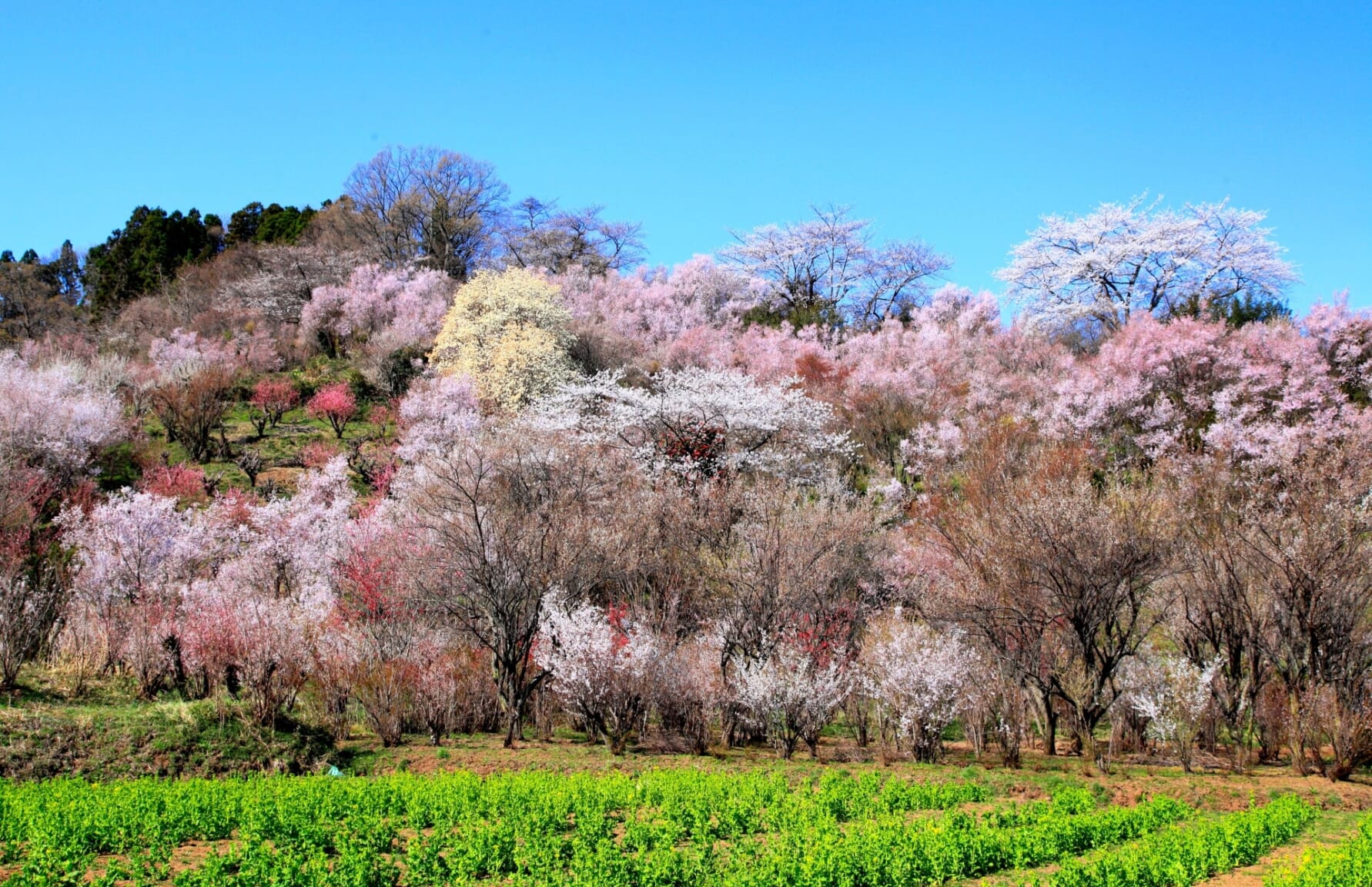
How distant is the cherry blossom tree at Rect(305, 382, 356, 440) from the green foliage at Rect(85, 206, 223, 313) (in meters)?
24.0

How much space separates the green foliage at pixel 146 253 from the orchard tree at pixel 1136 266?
46258 mm

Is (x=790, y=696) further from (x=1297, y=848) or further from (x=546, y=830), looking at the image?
(x=1297, y=848)

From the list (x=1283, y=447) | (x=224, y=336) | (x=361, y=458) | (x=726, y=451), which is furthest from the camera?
(x=224, y=336)

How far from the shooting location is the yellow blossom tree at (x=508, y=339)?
106 ft

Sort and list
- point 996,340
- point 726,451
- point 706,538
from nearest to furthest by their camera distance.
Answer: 1. point 706,538
2. point 726,451
3. point 996,340

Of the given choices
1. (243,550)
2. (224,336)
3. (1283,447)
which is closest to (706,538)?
(243,550)

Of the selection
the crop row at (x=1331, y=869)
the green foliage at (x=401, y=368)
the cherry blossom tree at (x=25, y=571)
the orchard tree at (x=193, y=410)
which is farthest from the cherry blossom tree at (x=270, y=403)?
the crop row at (x=1331, y=869)

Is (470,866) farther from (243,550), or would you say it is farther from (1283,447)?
(1283,447)

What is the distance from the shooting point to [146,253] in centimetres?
5684

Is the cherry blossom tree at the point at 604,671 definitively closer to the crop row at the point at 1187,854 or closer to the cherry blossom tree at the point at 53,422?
the crop row at the point at 1187,854

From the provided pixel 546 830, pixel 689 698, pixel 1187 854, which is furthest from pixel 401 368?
pixel 1187 854

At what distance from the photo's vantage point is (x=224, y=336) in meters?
43.8

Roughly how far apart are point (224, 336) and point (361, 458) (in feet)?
62.4

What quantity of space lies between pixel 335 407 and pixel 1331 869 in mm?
31262
